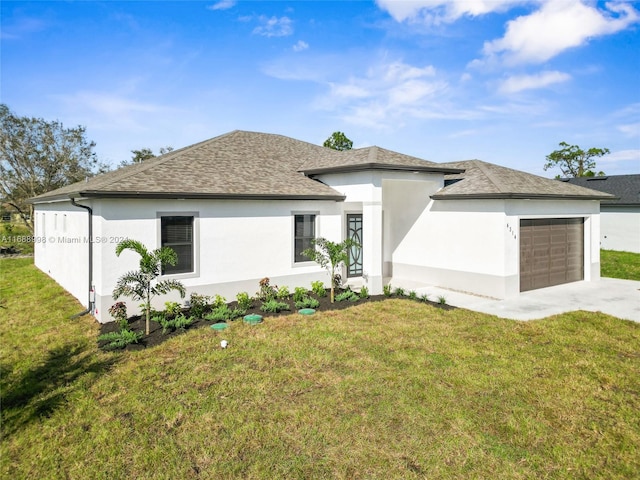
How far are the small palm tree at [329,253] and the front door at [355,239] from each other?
4.39ft

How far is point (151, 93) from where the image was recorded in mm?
15492

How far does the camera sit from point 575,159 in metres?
55.9

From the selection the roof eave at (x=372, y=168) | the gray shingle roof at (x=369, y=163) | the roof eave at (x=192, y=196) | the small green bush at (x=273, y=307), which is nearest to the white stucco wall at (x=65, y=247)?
the roof eave at (x=192, y=196)

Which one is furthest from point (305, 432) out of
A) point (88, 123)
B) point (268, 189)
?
point (88, 123)

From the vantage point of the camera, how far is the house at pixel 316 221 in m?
10.2

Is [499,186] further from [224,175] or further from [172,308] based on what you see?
[172,308]

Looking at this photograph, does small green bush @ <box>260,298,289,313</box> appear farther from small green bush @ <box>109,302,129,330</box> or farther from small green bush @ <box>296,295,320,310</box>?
small green bush @ <box>109,302,129,330</box>

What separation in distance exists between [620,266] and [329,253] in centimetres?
1728

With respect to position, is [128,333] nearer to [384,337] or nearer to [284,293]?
[284,293]

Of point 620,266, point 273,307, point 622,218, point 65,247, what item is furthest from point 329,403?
point 622,218

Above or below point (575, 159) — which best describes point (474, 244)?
below

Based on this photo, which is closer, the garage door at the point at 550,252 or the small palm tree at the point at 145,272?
the small palm tree at the point at 145,272

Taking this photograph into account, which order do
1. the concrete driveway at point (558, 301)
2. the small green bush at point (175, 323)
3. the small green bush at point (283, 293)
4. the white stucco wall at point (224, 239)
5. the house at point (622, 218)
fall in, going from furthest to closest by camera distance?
the house at point (622, 218) < the small green bush at point (283, 293) < the concrete driveway at point (558, 301) < the white stucco wall at point (224, 239) < the small green bush at point (175, 323)

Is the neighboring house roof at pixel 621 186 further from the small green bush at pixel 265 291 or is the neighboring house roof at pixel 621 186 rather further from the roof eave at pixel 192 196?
the small green bush at pixel 265 291
